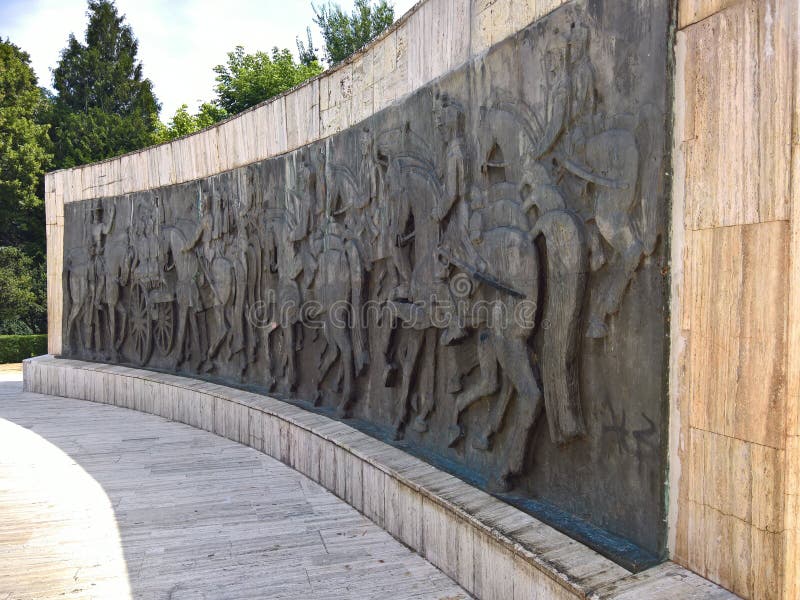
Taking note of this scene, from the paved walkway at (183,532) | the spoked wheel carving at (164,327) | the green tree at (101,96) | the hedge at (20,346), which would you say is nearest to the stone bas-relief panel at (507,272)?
the paved walkway at (183,532)

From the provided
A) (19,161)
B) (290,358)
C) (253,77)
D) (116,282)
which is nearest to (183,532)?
(290,358)

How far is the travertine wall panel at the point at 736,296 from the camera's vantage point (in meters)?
2.59

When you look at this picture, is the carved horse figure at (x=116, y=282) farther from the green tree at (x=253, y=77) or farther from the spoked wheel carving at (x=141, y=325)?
the green tree at (x=253, y=77)

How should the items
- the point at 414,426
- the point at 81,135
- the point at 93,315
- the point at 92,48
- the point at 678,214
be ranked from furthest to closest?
the point at 92,48 < the point at 81,135 < the point at 93,315 < the point at 414,426 < the point at 678,214

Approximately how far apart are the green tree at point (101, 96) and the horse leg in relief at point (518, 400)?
28371 millimetres

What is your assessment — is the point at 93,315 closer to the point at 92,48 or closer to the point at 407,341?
the point at 407,341

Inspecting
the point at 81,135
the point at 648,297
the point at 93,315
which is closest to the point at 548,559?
the point at 648,297

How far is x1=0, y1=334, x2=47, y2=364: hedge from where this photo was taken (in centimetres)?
2166

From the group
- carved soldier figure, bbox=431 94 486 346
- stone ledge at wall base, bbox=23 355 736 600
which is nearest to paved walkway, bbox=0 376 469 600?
stone ledge at wall base, bbox=23 355 736 600

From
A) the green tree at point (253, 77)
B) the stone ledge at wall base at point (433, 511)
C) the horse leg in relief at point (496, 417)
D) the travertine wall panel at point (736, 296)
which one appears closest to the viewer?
the travertine wall panel at point (736, 296)

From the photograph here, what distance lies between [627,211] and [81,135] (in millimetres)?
30541

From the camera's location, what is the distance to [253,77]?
38.5 metres

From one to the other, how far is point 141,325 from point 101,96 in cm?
2576

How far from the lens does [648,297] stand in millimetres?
3254
